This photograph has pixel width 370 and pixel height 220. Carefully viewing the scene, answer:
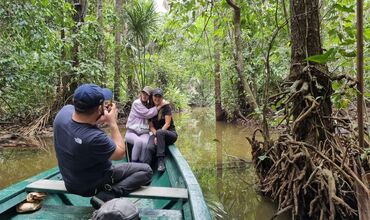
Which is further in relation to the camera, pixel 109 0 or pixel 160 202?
pixel 109 0

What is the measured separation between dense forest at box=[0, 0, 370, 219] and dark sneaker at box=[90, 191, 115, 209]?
1642 mm

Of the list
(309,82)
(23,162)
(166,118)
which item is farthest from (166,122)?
(23,162)

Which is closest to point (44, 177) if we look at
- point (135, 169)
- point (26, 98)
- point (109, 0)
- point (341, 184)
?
point (135, 169)

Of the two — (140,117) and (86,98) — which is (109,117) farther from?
(140,117)

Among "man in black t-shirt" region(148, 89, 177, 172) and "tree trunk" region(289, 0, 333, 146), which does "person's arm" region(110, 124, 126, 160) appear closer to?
"man in black t-shirt" region(148, 89, 177, 172)

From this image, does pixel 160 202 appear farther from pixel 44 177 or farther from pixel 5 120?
pixel 5 120

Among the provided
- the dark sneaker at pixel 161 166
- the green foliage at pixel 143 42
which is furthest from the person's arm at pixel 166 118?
the green foliage at pixel 143 42

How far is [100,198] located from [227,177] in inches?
123

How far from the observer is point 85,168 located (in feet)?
7.63

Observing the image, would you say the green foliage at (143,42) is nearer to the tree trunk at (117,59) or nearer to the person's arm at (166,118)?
the tree trunk at (117,59)

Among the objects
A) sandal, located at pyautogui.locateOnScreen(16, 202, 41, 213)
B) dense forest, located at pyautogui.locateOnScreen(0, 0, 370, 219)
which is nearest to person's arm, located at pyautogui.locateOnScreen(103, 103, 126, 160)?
sandal, located at pyautogui.locateOnScreen(16, 202, 41, 213)

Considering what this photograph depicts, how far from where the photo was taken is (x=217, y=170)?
5.66 meters

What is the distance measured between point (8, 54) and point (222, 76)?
7.97m

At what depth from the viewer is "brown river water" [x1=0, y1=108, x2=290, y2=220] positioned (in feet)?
13.4
